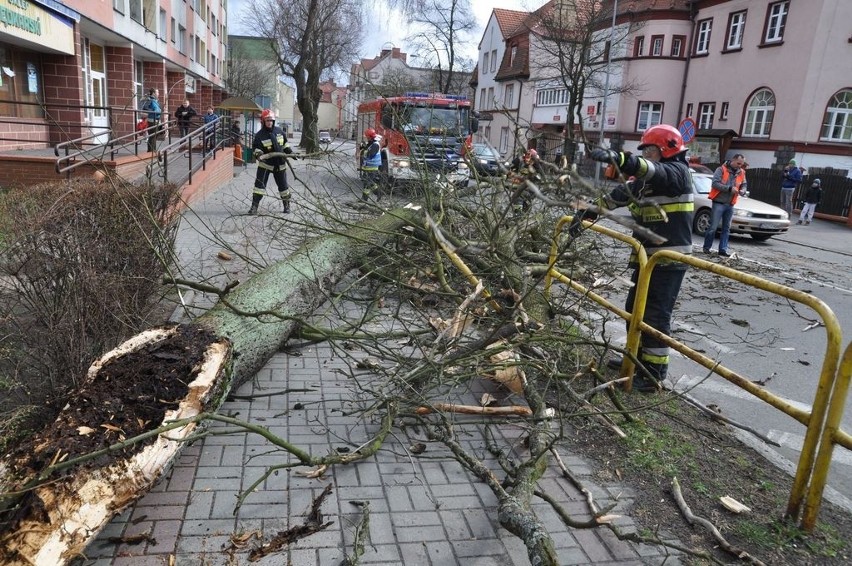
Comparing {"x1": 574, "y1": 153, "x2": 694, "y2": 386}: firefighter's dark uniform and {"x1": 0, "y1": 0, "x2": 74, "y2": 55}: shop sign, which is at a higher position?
{"x1": 0, "y1": 0, "x2": 74, "y2": 55}: shop sign

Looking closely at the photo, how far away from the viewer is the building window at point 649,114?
3256cm

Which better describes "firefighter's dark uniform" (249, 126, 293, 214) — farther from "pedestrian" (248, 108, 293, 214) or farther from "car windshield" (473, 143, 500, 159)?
"car windshield" (473, 143, 500, 159)

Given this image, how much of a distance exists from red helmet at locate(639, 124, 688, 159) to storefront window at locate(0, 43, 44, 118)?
45.3 ft

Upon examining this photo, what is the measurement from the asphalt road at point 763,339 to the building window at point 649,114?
22.9 meters

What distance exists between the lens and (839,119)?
22.8m

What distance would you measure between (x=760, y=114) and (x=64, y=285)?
28.6m

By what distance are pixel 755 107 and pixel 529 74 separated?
1981cm

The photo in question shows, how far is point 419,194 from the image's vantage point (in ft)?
21.5

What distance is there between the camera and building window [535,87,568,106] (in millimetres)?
38938

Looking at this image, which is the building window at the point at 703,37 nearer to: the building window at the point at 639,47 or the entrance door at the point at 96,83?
the building window at the point at 639,47

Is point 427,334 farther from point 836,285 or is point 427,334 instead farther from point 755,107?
point 755,107

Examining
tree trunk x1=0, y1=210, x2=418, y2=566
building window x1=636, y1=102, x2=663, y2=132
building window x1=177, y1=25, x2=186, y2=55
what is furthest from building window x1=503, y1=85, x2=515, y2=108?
tree trunk x1=0, y1=210, x2=418, y2=566

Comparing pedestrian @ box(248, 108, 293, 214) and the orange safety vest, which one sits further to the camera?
the orange safety vest

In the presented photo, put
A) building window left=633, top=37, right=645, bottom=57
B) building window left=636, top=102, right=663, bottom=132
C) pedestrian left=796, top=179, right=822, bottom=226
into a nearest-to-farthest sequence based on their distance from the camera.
A: pedestrian left=796, top=179, right=822, bottom=226, building window left=636, top=102, right=663, bottom=132, building window left=633, top=37, right=645, bottom=57
